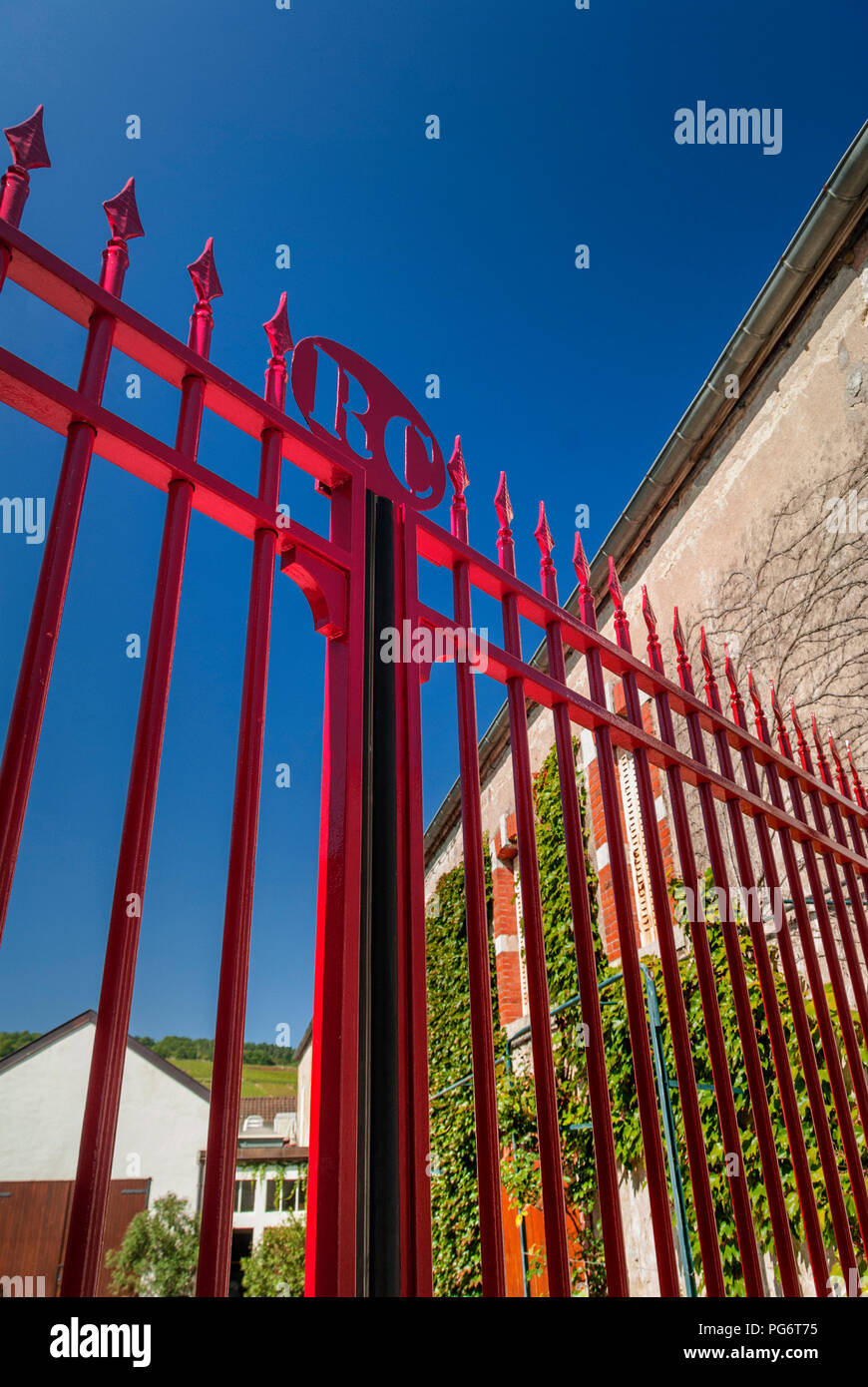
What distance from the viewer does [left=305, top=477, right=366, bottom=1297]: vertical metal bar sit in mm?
1191

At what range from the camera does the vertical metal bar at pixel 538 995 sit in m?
1.43

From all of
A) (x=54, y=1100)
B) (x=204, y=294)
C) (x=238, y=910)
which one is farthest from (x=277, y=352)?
(x=54, y=1100)

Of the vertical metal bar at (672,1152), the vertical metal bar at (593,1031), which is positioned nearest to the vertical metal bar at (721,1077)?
the vertical metal bar at (593,1031)

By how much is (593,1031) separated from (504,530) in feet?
3.83

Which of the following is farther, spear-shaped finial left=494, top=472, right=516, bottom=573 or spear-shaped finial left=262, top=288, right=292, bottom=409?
spear-shaped finial left=494, top=472, right=516, bottom=573

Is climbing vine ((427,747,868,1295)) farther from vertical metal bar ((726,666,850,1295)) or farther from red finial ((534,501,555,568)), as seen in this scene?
red finial ((534,501,555,568))

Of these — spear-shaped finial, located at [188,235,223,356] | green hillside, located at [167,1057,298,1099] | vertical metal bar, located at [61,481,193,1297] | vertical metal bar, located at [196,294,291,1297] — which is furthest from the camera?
spear-shaped finial, located at [188,235,223,356]

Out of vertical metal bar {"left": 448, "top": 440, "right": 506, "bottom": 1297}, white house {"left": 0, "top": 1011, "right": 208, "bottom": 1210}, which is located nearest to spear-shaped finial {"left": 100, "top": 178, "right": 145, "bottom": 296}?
vertical metal bar {"left": 448, "top": 440, "right": 506, "bottom": 1297}

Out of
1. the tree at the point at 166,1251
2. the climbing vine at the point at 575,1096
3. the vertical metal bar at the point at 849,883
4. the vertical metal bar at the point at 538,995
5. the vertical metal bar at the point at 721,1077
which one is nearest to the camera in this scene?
the vertical metal bar at the point at 538,995

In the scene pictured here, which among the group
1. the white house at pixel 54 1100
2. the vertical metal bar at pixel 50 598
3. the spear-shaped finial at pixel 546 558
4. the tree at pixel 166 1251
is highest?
the spear-shaped finial at pixel 546 558

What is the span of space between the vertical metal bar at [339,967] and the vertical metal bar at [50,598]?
20.3 inches

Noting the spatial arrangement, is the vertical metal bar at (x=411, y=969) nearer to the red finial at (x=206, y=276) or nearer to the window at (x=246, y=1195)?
the red finial at (x=206, y=276)

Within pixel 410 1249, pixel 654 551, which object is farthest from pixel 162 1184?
pixel 410 1249

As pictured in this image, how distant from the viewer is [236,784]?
1.33 m
